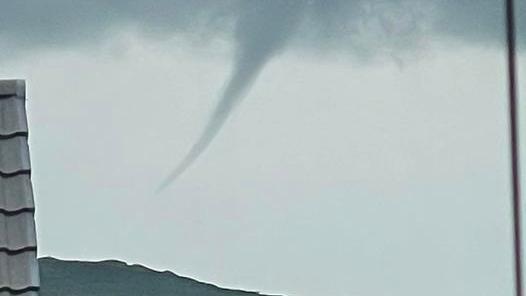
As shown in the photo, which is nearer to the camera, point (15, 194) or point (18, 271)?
point (18, 271)

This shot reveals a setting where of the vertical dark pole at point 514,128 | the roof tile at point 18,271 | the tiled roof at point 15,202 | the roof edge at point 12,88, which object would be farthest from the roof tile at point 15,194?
the vertical dark pole at point 514,128

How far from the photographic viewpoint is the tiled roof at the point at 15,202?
1312cm

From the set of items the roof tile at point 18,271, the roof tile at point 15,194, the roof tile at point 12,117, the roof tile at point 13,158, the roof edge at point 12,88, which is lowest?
the roof tile at point 18,271

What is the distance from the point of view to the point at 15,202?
1341 centimetres

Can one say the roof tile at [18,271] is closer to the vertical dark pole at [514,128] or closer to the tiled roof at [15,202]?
the tiled roof at [15,202]

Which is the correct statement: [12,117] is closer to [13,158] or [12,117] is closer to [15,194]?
[13,158]

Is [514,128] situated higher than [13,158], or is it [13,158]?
[13,158]

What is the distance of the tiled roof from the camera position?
516 inches

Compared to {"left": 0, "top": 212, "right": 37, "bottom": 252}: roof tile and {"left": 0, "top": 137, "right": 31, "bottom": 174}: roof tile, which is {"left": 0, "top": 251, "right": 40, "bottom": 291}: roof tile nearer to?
{"left": 0, "top": 212, "right": 37, "bottom": 252}: roof tile

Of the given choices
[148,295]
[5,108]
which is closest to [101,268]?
[148,295]

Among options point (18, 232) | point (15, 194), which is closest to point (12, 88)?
point (15, 194)

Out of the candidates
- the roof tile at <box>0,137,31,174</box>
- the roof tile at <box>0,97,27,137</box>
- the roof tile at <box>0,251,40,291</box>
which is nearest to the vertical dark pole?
the roof tile at <box>0,251,40,291</box>

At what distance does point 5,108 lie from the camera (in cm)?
1388

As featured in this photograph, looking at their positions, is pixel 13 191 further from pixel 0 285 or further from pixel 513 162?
pixel 513 162
